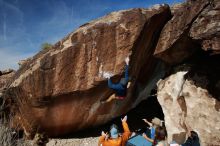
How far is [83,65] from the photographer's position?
9211 mm

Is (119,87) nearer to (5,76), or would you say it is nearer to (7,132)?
(7,132)

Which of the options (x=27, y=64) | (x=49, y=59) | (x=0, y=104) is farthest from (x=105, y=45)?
(x=0, y=104)

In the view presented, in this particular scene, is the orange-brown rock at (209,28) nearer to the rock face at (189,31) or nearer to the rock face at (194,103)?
the rock face at (189,31)

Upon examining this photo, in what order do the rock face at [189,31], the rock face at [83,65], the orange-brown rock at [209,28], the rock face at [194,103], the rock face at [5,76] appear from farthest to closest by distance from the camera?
the rock face at [5,76]
the rock face at [83,65]
the rock face at [194,103]
the rock face at [189,31]
the orange-brown rock at [209,28]

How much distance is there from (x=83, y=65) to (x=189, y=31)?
9.83 feet

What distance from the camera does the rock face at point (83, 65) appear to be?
9172 mm

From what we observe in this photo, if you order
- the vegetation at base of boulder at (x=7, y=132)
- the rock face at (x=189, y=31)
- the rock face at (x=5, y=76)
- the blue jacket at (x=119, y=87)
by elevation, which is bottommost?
the vegetation at base of boulder at (x=7, y=132)

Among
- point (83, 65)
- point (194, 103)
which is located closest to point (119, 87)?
point (83, 65)

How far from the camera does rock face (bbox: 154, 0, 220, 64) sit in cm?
772

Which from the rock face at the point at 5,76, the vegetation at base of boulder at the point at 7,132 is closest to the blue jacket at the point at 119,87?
the vegetation at base of boulder at the point at 7,132

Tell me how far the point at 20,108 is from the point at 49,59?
73.1 inches

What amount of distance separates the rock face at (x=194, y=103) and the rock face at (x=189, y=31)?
22.8 inches

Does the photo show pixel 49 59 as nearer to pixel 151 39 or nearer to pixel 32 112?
pixel 32 112

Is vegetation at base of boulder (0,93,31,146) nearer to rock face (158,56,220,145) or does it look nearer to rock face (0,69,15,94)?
rock face (0,69,15,94)
